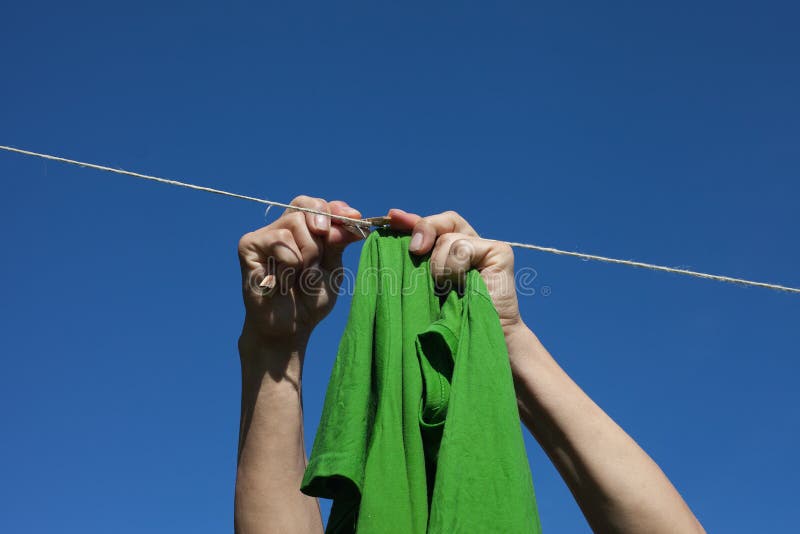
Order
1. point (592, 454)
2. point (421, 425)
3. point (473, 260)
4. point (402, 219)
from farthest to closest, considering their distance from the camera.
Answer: point (402, 219) → point (473, 260) → point (592, 454) → point (421, 425)

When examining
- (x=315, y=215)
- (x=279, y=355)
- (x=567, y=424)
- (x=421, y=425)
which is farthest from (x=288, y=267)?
(x=567, y=424)

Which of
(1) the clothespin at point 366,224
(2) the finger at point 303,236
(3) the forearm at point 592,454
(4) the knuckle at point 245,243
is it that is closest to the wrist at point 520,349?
(3) the forearm at point 592,454

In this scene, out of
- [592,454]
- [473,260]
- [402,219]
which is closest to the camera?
[592,454]

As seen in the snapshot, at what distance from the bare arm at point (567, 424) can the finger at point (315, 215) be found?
21cm

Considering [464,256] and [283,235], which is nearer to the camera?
[464,256]

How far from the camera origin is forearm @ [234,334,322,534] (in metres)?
2.06

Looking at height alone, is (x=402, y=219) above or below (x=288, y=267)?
above

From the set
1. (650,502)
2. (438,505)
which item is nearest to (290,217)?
(438,505)

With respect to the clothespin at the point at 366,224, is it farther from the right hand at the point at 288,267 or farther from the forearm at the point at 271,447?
the forearm at the point at 271,447

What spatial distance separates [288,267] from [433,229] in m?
0.45

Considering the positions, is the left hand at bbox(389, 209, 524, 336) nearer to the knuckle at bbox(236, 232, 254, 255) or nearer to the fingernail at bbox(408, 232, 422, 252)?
the fingernail at bbox(408, 232, 422, 252)

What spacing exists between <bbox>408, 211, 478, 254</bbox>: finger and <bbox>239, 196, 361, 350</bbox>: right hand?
0.22 meters

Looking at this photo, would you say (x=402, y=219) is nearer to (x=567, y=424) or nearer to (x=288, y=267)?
(x=288, y=267)

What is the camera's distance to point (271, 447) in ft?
6.94
